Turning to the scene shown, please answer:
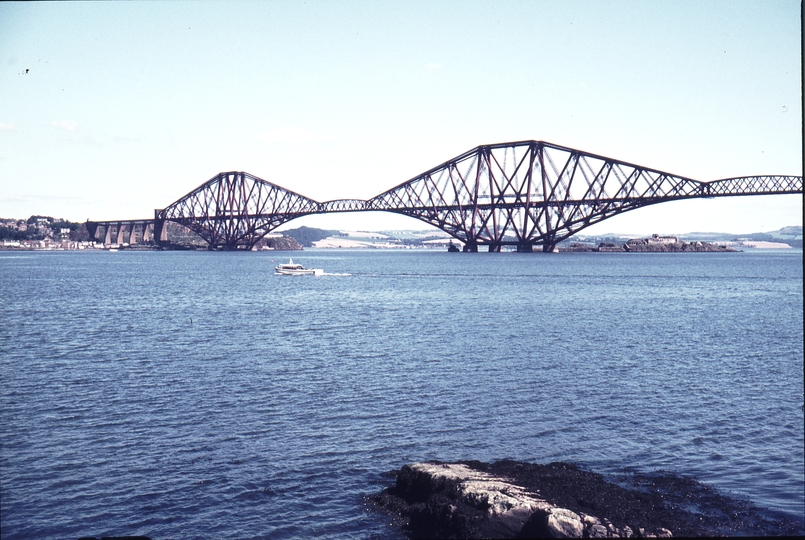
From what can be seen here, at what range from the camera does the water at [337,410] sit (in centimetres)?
1329

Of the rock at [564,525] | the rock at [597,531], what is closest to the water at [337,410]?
the rock at [564,525]

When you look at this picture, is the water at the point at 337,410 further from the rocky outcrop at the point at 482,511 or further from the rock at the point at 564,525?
the rock at the point at 564,525

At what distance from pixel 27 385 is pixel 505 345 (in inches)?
728

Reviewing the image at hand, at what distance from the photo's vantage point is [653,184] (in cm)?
13938

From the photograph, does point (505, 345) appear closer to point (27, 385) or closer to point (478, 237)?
point (27, 385)

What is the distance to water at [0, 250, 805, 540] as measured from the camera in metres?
13.3

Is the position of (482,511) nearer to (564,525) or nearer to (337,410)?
(564,525)

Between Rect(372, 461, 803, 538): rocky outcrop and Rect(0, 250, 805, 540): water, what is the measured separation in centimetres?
66

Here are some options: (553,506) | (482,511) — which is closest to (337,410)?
(482,511)

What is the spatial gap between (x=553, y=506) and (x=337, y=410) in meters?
8.62

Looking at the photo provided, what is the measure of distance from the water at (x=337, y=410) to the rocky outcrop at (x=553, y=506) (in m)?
0.66

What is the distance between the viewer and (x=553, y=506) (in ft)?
38.0

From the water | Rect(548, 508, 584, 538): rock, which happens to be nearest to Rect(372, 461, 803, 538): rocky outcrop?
Rect(548, 508, 584, 538): rock

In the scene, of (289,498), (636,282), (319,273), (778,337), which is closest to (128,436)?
(289,498)
